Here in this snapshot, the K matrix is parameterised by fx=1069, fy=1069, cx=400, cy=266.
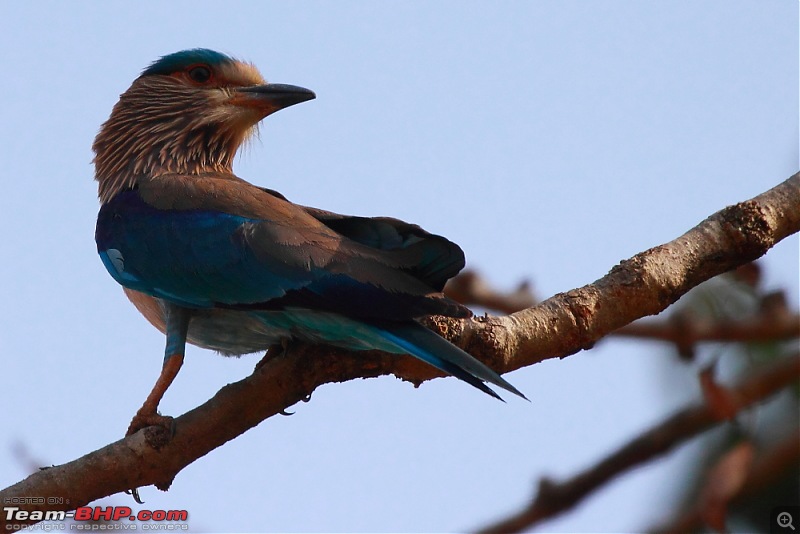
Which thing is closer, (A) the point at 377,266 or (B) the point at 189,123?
(A) the point at 377,266

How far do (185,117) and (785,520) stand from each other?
415cm

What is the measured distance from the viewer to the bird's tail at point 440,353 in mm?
3652

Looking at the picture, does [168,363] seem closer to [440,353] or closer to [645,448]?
[440,353]

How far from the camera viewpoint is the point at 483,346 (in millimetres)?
4066

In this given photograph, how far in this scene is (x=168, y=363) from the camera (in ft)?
15.3

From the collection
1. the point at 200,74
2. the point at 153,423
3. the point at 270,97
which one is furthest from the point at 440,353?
the point at 200,74

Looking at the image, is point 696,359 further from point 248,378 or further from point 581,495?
point 248,378

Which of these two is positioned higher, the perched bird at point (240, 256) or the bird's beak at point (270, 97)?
the bird's beak at point (270, 97)

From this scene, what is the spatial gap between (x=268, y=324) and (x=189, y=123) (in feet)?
6.90

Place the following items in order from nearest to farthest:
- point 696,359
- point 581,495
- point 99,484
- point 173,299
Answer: point 581,495, point 696,359, point 99,484, point 173,299

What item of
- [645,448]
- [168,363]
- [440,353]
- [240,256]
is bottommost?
[645,448]

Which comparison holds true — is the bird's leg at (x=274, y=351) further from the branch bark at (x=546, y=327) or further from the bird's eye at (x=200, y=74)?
the bird's eye at (x=200, y=74)

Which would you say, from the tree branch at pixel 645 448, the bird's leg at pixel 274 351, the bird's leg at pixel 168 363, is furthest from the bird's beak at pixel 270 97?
the tree branch at pixel 645 448

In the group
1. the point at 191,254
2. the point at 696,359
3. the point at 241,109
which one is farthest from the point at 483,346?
the point at 241,109
